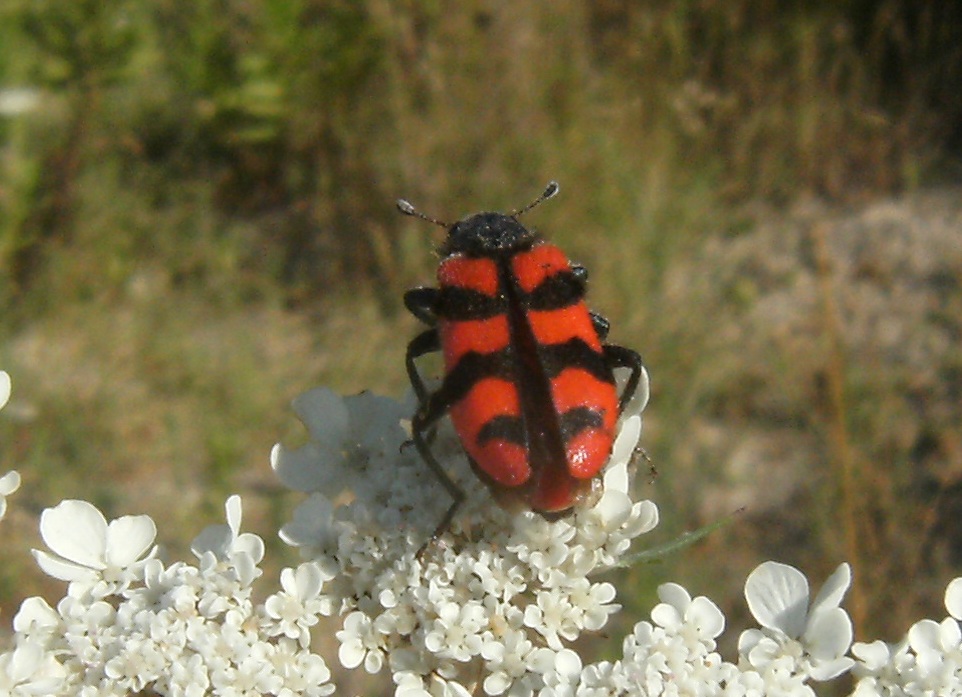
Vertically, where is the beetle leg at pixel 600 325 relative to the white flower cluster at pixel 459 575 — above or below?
above

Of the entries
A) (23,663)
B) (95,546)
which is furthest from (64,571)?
(23,663)

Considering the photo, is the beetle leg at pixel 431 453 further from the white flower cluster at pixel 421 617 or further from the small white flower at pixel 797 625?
the small white flower at pixel 797 625

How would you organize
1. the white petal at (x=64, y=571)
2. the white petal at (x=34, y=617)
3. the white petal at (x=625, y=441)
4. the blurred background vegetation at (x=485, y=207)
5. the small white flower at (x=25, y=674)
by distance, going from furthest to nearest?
the blurred background vegetation at (x=485, y=207), the white petal at (x=625, y=441), the white petal at (x=64, y=571), the white petal at (x=34, y=617), the small white flower at (x=25, y=674)

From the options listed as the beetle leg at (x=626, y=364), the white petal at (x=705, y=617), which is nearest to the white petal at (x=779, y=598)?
the white petal at (x=705, y=617)

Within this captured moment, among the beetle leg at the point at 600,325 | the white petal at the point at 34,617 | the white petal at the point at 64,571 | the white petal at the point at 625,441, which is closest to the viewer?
the white petal at the point at 34,617

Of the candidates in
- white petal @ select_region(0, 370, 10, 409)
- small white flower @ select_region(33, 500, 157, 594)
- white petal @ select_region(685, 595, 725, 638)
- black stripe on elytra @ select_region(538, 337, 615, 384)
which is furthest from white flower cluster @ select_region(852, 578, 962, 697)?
white petal @ select_region(0, 370, 10, 409)

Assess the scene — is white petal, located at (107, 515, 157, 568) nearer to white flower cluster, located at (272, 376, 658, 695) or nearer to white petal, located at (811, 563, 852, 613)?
white flower cluster, located at (272, 376, 658, 695)
